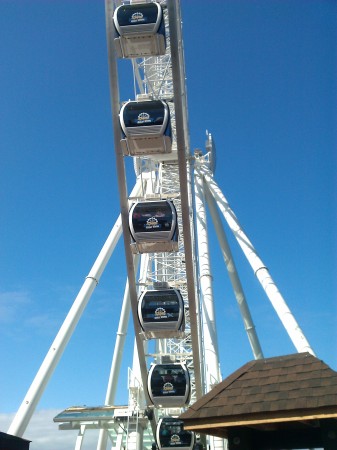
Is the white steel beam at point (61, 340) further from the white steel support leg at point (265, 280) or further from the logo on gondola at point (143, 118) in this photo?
the logo on gondola at point (143, 118)

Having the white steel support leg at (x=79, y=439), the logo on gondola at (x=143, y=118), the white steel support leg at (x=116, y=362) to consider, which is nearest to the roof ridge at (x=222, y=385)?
the logo on gondola at (x=143, y=118)

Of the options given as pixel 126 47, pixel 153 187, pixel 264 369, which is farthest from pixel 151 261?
pixel 264 369

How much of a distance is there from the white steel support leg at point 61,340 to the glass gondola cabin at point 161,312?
2532 mm

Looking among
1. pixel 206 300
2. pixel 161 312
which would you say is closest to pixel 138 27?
pixel 161 312

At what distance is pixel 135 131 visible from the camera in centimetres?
1652

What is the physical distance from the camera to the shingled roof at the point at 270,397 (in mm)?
6250

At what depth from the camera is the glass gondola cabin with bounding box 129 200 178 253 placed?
17.5 m

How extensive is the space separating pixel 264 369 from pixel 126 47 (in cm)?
1205

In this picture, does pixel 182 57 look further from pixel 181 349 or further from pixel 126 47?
pixel 181 349

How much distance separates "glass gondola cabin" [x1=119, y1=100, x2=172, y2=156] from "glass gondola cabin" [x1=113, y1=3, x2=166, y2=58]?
5.60 ft

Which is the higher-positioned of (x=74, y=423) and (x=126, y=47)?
(x=126, y=47)

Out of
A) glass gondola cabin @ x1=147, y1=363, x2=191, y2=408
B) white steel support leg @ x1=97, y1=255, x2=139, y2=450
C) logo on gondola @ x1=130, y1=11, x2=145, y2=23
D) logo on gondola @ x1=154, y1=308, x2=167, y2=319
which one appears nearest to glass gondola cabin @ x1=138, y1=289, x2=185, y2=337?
logo on gondola @ x1=154, y1=308, x2=167, y2=319

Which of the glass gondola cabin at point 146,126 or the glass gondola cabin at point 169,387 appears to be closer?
the glass gondola cabin at point 146,126

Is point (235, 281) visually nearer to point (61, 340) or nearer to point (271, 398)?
point (61, 340)
